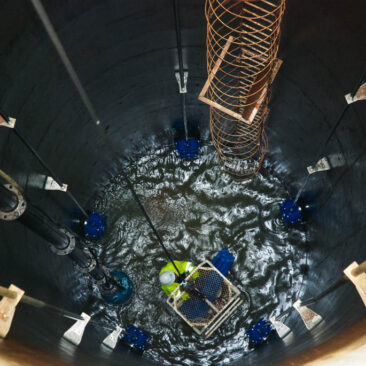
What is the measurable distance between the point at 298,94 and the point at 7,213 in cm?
392

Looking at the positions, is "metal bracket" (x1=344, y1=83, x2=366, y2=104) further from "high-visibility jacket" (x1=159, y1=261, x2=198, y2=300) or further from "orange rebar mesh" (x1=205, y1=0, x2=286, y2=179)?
"high-visibility jacket" (x1=159, y1=261, x2=198, y2=300)

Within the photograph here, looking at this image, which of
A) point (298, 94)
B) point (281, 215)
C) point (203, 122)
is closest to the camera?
point (298, 94)

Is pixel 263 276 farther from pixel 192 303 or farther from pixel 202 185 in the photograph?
pixel 202 185

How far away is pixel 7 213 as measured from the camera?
336 centimetres

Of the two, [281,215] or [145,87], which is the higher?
[145,87]

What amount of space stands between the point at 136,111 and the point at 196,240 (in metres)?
2.35

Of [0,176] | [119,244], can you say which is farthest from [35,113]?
[119,244]

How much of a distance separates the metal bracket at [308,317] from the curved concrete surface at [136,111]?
122 millimetres

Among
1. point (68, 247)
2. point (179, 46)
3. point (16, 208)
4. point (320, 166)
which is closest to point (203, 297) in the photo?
point (68, 247)

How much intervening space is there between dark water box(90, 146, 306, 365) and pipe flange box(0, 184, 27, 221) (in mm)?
2848

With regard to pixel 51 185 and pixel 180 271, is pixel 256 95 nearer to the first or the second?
pixel 180 271

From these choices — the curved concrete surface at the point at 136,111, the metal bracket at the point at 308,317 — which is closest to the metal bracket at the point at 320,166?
the curved concrete surface at the point at 136,111

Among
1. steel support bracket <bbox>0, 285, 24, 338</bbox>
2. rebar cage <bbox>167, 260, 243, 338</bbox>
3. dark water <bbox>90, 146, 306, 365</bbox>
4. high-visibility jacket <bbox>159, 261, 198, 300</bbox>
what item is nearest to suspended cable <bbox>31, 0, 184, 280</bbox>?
high-visibility jacket <bbox>159, 261, 198, 300</bbox>

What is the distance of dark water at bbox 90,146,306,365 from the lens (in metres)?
5.52
